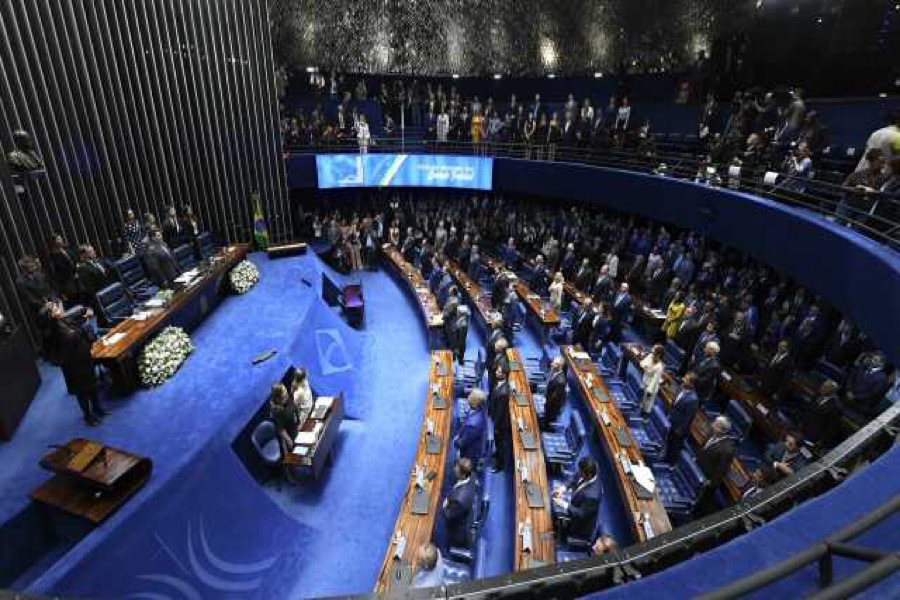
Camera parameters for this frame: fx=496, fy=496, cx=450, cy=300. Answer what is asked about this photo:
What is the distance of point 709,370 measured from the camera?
780cm

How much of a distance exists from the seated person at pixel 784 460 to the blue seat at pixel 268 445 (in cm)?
648

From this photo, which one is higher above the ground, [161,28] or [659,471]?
[161,28]

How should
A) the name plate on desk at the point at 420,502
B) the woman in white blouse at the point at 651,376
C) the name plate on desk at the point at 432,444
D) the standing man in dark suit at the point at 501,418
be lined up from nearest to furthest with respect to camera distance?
the name plate on desk at the point at 420,502 → the name plate on desk at the point at 432,444 → the standing man in dark suit at the point at 501,418 → the woman in white blouse at the point at 651,376

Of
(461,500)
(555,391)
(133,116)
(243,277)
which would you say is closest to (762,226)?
(555,391)

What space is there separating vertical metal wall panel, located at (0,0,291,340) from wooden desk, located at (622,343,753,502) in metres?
10.9

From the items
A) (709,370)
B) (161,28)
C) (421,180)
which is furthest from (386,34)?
(709,370)

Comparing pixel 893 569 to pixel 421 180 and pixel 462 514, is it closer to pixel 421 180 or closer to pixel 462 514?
pixel 462 514

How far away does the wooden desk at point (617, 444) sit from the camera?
5496 mm

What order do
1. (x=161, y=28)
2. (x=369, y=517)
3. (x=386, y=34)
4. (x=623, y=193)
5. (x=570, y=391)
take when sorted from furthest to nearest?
1. (x=386, y=34)
2. (x=623, y=193)
3. (x=161, y=28)
4. (x=570, y=391)
5. (x=369, y=517)

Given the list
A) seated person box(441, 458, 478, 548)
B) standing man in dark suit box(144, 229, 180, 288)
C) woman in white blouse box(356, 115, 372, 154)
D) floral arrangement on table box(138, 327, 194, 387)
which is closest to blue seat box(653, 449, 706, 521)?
seated person box(441, 458, 478, 548)

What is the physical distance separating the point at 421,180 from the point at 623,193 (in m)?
7.29

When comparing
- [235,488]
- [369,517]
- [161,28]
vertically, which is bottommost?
[369,517]

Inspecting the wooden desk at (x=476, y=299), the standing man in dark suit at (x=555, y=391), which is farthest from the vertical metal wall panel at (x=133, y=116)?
the standing man in dark suit at (x=555, y=391)

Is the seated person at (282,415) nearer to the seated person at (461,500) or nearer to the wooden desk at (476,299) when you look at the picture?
the seated person at (461,500)
